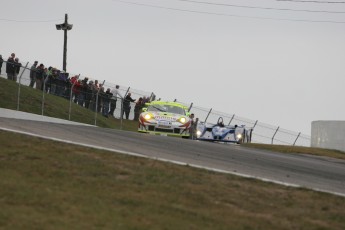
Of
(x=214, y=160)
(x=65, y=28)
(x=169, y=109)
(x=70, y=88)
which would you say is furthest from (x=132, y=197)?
(x=65, y=28)

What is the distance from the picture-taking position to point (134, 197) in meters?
7.15

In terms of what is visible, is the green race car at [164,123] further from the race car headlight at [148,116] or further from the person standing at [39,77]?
the person standing at [39,77]

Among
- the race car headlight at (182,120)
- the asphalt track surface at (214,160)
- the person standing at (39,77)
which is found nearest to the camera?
the asphalt track surface at (214,160)

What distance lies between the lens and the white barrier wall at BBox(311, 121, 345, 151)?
93.1 ft

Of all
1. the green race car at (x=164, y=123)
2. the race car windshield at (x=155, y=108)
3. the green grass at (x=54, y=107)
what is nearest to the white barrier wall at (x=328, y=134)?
the green grass at (x=54, y=107)

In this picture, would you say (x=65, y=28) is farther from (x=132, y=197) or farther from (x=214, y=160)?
(x=132, y=197)

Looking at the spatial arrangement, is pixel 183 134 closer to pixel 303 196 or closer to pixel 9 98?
pixel 9 98

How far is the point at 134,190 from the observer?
7523 mm

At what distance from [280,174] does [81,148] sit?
3596mm

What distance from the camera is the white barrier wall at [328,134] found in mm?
28391

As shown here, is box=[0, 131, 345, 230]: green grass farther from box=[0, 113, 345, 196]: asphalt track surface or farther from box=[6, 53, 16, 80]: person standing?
box=[6, 53, 16, 80]: person standing

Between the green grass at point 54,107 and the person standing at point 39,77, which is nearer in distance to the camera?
the green grass at point 54,107

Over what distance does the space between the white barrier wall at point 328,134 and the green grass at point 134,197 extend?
66.0 ft

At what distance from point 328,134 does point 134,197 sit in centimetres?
2341
